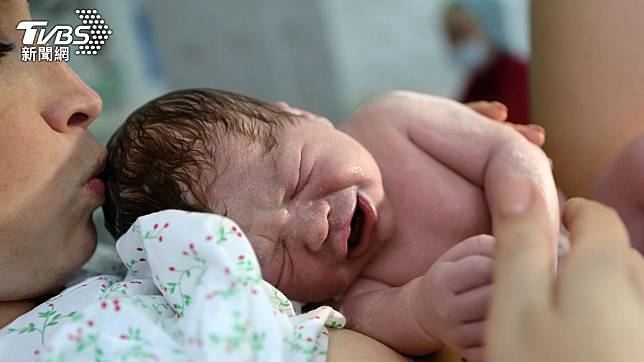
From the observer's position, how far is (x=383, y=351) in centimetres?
67

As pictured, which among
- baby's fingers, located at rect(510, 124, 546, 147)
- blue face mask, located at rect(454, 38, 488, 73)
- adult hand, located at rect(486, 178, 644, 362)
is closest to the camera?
adult hand, located at rect(486, 178, 644, 362)

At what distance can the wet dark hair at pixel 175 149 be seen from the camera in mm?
771

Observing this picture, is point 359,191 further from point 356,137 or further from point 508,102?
point 508,102

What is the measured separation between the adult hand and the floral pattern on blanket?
195mm

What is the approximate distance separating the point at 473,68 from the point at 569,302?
3.17 m

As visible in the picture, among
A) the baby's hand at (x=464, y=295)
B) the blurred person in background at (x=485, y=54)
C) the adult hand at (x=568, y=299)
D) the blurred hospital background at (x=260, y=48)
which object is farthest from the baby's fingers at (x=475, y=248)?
the blurred hospital background at (x=260, y=48)

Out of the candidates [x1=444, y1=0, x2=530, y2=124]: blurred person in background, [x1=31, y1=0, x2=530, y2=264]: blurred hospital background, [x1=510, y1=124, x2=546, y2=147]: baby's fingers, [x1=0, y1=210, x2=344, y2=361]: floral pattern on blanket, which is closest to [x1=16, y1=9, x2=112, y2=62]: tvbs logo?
[x1=0, y1=210, x2=344, y2=361]: floral pattern on blanket

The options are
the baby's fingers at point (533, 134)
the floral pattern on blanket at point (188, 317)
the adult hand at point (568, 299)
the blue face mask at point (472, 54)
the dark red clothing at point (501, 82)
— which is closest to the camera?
the adult hand at point (568, 299)

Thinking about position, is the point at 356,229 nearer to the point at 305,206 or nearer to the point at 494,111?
the point at 305,206

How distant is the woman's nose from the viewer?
0.73 m

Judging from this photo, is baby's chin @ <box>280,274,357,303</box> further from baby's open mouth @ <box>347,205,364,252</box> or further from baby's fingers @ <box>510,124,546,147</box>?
baby's fingers @ <box>510,124,546,147</box>

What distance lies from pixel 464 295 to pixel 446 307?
0.07 ft

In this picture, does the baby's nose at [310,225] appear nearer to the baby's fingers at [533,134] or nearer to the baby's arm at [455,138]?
the baby's arm at [455,138]

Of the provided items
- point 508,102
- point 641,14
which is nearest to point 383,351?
point 641,14
